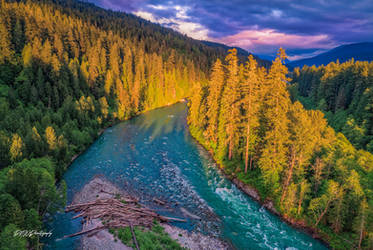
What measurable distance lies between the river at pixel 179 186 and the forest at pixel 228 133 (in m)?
2.22

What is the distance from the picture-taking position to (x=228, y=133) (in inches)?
1329

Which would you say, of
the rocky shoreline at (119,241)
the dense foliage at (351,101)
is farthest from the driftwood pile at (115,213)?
the dense foliage at (351,101)

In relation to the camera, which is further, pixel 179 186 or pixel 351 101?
pixel 351 101

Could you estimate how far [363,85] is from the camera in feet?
205

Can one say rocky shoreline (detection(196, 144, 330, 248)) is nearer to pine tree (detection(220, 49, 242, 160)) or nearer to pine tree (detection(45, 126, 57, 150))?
pine tree (detection(220, 49, 242, 160))

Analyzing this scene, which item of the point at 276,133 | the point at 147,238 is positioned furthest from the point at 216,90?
the point at 147,238

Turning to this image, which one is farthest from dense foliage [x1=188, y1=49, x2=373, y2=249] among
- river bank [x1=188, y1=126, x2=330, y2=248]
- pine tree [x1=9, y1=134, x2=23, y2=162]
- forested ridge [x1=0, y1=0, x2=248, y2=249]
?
pine tree [x1=9, y1=134, x2=23, y2=162]

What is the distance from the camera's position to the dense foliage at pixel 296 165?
2058 cm

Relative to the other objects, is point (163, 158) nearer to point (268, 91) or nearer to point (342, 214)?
point (268, 91)

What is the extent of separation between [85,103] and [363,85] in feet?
276

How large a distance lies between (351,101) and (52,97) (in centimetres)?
9047

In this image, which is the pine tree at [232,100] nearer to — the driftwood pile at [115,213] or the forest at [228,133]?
the forest at [228,133]

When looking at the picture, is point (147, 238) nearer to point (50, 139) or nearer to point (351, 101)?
point (50, 139)

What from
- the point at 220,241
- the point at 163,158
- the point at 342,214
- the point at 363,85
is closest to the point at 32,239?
the point at 220,241
